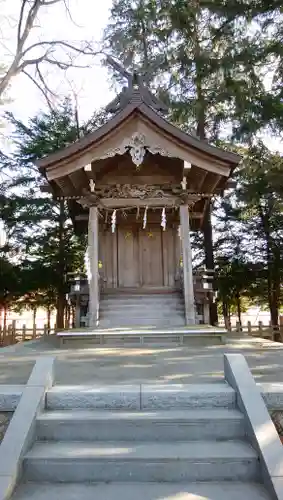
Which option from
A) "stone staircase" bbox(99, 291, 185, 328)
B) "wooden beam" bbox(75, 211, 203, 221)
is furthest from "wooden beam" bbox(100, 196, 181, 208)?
"stone staircase" bbox(99, 291, 185, 328)

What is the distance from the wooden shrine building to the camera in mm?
9523

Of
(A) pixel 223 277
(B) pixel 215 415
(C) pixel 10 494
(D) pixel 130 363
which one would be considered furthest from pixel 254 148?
(C) pixel 10 494

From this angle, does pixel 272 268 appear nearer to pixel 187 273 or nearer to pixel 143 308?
pixel 187 273

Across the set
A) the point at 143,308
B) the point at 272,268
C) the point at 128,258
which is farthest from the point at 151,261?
the point at 272,268

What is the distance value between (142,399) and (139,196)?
7.46 meters

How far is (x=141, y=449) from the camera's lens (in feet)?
10.2

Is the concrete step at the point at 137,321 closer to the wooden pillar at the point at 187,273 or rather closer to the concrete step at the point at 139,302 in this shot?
the wooden pillar at the point at 187,273

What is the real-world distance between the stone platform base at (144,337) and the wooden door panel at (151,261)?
4.06 metres

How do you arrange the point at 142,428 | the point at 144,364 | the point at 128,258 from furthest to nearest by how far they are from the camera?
the point at 128,258 < the point at 144,364 < the point at 142,428

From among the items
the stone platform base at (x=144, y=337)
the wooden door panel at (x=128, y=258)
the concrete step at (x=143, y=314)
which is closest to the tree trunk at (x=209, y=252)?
the wooden door panel at (x=128, y=258)

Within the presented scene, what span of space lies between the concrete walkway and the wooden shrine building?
248 centimetres

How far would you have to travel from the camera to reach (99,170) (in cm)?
1094

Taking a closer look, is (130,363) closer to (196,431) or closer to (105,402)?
(105,402)

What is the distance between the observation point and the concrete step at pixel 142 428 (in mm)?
3318
